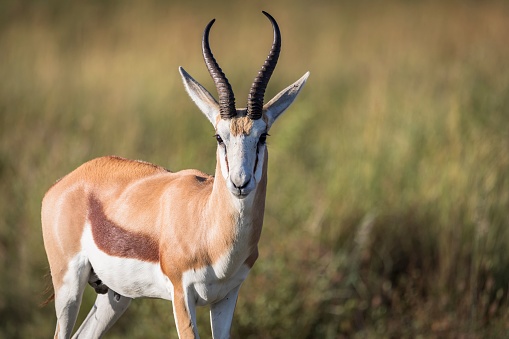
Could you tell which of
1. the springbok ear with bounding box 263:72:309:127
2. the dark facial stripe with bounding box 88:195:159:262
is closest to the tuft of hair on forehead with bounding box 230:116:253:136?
the springbok ear with bounding box 263:72:309:127

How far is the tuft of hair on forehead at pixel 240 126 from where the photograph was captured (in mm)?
5410

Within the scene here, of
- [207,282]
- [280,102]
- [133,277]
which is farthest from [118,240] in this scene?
[280,102]

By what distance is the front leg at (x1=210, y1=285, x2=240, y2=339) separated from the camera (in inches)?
234

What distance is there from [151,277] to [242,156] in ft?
3.57

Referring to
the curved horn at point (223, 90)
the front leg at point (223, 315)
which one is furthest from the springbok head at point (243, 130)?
the front leg at point (223, 315)

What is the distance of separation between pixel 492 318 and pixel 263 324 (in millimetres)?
2338

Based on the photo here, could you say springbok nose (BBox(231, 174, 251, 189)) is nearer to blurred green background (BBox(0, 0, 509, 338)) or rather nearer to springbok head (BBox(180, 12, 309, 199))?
springbok head (BBox(180, 12, 309, 199))

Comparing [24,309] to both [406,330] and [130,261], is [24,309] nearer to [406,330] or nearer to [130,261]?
[406,330]

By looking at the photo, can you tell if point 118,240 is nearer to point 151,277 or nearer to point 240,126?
point 151,277

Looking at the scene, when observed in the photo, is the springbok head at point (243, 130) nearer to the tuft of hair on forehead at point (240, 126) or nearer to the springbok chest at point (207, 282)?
the tuft of hair on forehead at point (240, 126)

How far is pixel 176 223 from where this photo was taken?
5.78 meters

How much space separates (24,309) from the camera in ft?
36.4

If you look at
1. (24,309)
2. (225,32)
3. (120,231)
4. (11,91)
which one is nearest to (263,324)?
(24,309)

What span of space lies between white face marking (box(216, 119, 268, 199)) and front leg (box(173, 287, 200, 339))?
2.50ft
